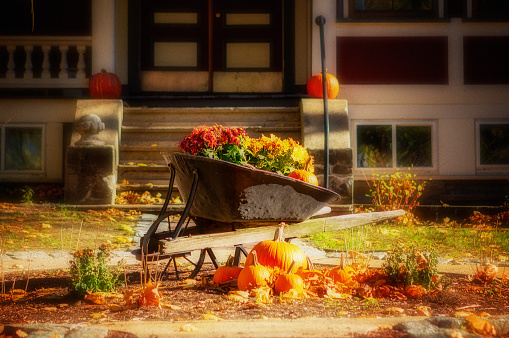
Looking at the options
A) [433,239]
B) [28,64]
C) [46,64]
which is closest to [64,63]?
[46,64]

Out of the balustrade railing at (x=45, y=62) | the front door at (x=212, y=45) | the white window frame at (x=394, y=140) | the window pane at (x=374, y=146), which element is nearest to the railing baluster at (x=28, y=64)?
the balustrade railing at (x=45, y=62)

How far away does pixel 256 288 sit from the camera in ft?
11.0

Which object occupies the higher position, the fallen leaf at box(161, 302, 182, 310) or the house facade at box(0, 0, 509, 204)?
the house facade at box(0, 0, 509, 204)

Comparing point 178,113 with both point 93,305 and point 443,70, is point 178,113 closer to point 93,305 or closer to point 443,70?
point 443,70

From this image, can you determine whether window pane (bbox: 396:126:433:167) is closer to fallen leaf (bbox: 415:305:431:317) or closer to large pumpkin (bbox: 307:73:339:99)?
large pumpkin (bbox: 307:73:339:99)

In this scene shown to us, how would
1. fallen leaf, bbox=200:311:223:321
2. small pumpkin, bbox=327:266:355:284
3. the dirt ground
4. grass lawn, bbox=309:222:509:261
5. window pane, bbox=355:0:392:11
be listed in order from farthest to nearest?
window pane, bbox=355:0:392:11
grass lawn, bbox=309:222:509:261
small pumpkin, bbox=327:266:355:284
the dirt ground
fallen leaf, bbox=200:311:223:321

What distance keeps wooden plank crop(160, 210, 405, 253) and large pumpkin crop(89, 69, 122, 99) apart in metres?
5.75

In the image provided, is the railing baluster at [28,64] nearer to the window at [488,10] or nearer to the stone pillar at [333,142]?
the stone pillar at [333,142]

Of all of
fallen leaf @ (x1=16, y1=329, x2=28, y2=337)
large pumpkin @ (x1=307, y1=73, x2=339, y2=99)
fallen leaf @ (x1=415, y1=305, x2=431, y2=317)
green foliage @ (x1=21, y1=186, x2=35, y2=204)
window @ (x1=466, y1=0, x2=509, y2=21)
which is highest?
window @ (x1=466, y1=0, x2=509, y2=21)

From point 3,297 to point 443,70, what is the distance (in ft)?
25.8

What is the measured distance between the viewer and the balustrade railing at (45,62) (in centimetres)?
928

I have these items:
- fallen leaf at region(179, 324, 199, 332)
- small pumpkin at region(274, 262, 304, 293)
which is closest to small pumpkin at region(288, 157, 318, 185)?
small pumpkin at region(274, 262, 304, 293)

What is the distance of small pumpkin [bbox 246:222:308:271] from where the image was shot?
358 cm

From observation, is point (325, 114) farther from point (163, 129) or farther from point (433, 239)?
point (163, 129)
